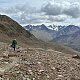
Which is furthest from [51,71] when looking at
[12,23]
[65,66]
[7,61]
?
[12,23]

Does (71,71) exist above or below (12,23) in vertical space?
below

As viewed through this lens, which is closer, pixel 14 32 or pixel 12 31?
pixel 12 31

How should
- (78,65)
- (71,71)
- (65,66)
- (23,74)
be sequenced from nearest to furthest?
(23,74)
(71,71)
(65,66)
(78,65)

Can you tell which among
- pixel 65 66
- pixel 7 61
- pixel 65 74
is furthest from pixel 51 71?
pixel 7 61

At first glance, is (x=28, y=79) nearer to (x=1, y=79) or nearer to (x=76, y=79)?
(x=1, y=79)

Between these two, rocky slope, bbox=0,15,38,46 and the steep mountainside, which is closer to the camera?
the steep mountainside

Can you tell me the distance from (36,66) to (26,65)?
1.03m

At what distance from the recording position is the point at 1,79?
21.0 m

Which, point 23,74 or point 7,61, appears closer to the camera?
point 23,74

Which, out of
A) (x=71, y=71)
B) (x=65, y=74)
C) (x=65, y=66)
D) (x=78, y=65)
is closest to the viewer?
(x=65, y=74)

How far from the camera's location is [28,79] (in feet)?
73.2

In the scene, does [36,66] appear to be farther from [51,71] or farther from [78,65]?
[78,65]

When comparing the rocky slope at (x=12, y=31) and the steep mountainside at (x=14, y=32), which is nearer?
the steep mountainside at (x=14, y=32)

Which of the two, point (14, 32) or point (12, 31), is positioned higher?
point (12, 31)
